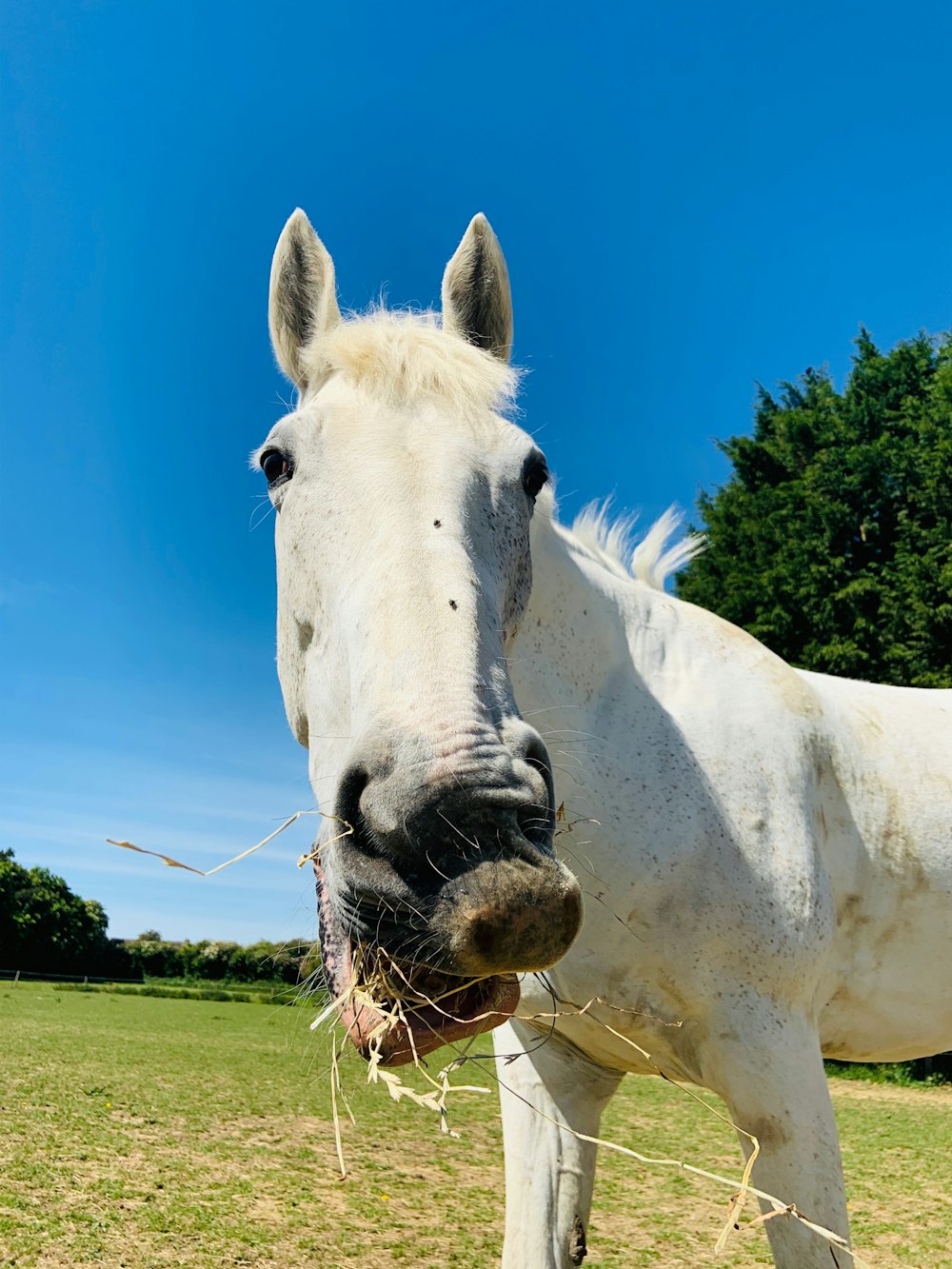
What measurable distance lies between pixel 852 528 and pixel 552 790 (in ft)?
58.5

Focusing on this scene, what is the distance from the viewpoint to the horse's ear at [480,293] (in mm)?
2764

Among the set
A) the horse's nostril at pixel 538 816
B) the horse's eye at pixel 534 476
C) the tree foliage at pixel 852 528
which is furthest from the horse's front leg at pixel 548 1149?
the tree foliage at pixel 852 528

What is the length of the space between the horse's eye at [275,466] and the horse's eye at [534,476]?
620 millimetres

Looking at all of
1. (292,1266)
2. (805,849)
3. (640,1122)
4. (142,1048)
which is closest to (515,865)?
(805,849)

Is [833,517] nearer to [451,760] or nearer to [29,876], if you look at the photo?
[451,760]

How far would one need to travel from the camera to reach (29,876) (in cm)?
5103

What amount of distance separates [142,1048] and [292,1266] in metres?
11.9

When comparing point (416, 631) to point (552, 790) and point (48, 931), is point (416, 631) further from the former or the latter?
point (48, 931)

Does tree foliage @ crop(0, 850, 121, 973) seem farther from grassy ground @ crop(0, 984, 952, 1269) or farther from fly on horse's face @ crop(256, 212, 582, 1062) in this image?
fly on horse's face @ crop(256, 212, 582, 1062)

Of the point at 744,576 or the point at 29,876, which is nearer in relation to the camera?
the point at 744,576

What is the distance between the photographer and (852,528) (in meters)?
17.7

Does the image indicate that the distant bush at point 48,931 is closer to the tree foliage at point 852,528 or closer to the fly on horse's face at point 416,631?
the tree foliage at point 852,528

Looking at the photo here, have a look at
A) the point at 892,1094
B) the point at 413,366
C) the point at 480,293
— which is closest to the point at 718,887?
the point at 413,366

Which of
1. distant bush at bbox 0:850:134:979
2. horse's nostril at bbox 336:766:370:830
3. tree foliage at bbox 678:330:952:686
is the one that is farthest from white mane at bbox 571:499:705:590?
distant bush at bbox 0:850:134:979
